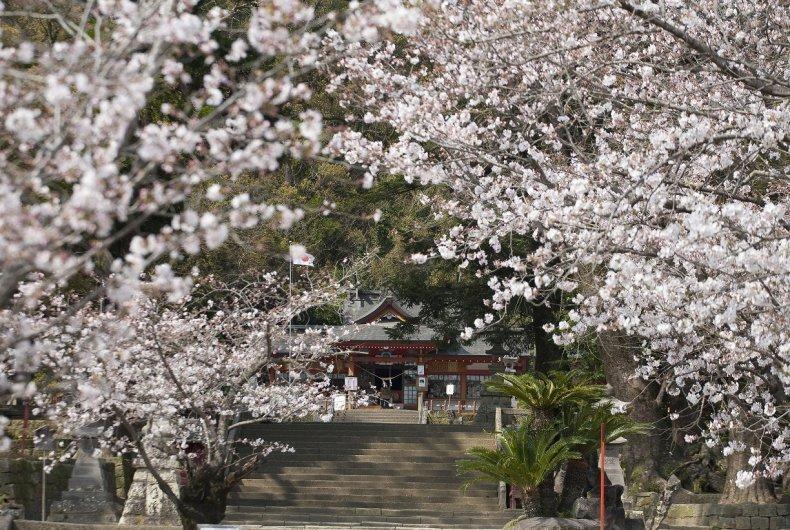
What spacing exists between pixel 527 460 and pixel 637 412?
27.4ft

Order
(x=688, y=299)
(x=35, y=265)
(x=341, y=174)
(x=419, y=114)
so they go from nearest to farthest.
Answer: (x=35, y=265) < (x=688, y=299) < (x=419, y=114) < (x=341, y=174)

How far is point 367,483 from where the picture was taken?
19.5 metres

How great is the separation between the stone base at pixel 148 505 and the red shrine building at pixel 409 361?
19.3 m

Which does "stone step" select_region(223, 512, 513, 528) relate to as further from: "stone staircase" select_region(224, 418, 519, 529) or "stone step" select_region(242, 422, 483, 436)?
"stone step" select_region(242, 422, 483, 436)

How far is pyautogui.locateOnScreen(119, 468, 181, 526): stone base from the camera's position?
15711 millimetres

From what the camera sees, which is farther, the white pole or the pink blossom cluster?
the white pole

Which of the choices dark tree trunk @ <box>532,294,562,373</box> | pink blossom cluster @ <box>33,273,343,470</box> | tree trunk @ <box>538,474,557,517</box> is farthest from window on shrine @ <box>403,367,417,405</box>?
tree trunk @ <box>538,474,557,517</box>

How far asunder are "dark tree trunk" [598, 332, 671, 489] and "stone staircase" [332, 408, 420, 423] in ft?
47.0

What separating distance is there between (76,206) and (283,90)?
1.06 metres

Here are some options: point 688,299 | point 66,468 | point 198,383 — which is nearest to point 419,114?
point 688,299

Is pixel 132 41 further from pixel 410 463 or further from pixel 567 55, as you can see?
pixel 410 463

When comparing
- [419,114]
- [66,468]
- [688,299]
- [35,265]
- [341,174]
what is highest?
[341,174]

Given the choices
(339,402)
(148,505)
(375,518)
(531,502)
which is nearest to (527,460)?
(531,502)

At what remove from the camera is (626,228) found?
7.28 metres
